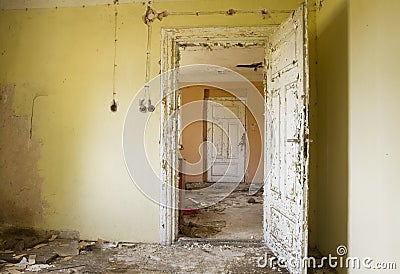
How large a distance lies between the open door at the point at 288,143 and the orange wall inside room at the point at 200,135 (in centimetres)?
463

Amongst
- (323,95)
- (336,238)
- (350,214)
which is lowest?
(336,238)

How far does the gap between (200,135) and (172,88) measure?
4.72 meters

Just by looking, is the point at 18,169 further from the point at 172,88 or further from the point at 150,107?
the point at 172,88

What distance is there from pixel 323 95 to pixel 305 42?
78 centimetres

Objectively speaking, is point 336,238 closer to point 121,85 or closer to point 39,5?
point 121,85

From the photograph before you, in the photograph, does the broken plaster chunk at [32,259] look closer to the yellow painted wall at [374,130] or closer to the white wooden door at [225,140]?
the yellow painted wall at [374,130]

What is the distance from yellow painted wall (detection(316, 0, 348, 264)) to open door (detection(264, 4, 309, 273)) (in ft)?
0.99

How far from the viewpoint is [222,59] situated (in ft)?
20.2

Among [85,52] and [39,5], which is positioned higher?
[39,5]

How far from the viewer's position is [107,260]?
120 inches

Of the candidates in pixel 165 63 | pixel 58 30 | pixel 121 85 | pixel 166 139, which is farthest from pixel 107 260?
pixel 58 30

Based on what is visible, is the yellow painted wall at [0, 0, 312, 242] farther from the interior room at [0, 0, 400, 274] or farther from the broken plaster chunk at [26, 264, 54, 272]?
the broken plaster chunk at [26, 264, 54, 272]

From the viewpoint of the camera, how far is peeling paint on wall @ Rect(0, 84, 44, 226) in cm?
366

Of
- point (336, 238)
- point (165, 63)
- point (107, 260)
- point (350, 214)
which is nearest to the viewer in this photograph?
point (350, 214)
